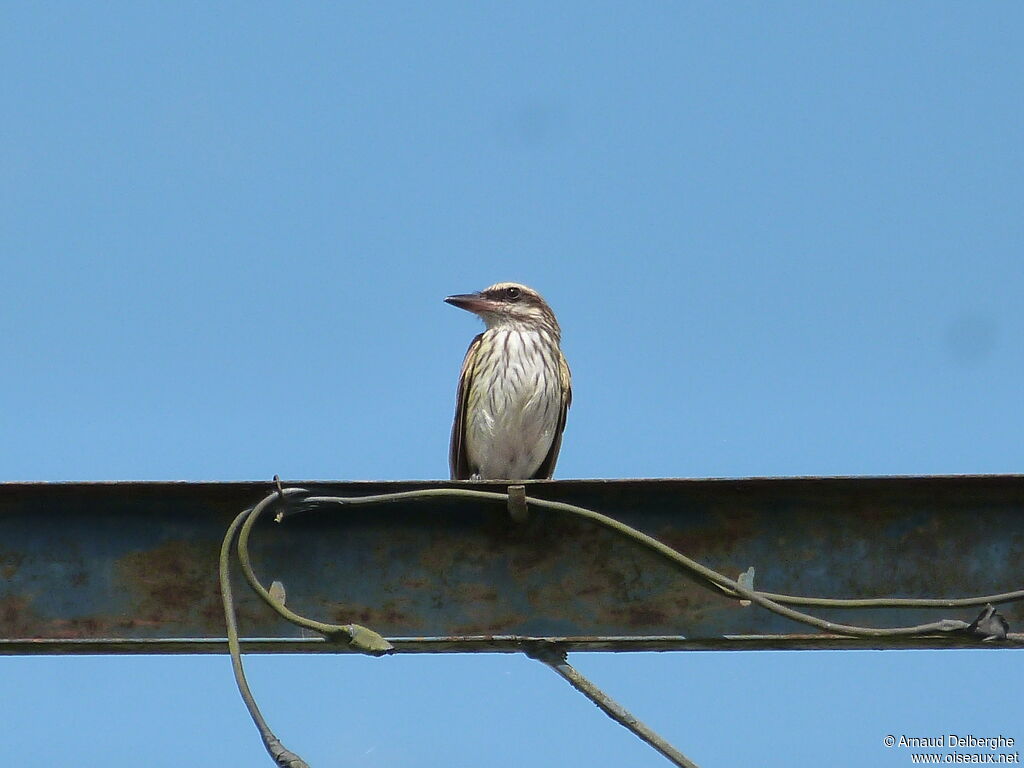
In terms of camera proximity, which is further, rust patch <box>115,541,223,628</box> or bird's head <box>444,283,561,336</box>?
bird's head <box>444,283,561,336</box>

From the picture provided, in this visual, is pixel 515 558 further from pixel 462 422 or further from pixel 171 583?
pixel 462 422

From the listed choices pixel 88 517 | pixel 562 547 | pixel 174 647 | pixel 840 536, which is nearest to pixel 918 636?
→ pixel 840 536

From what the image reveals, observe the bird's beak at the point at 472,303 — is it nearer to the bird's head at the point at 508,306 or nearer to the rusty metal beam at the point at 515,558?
the bird's head at the point at 508,306

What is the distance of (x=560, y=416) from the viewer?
11.6 metres

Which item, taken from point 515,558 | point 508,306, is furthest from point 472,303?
point 515,558

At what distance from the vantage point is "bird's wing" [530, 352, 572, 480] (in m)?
11.6

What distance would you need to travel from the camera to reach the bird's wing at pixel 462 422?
11.6 metres

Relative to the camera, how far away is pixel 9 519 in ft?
19.5

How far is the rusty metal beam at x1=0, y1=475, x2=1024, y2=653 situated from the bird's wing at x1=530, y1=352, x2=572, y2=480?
5.58 m

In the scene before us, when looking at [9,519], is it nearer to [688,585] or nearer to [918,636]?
[688,585]

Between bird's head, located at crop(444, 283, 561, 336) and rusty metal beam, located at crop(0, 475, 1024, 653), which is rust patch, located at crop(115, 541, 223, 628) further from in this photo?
bird's head, located at crop(444, 283, 561, 336)

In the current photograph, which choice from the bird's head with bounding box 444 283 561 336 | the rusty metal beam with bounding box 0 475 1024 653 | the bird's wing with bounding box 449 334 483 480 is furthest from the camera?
the bird's head with bounding box 444 283 561 336

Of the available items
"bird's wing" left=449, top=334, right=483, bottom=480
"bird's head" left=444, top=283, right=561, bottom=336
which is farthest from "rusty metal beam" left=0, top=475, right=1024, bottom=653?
"bird's head" left=444, top=283, right=561, bottom=336

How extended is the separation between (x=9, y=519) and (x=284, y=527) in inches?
38.5
